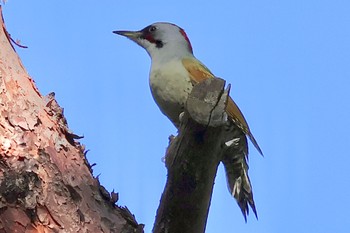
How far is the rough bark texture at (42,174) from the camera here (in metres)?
2.87

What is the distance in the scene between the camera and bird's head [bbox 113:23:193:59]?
15.9ft

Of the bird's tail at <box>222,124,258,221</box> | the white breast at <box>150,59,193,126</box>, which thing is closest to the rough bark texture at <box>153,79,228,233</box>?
the bird's tail at <box>222,124,258,221</box>

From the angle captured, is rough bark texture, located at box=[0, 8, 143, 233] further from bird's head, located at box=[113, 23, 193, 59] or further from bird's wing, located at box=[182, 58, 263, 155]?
bird's head, located at box=[113, 23, 193, 59]

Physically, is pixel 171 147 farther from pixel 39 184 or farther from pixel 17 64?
pixel 17 64

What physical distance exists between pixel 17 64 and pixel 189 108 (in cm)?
118

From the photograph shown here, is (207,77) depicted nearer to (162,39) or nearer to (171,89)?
(171,89)

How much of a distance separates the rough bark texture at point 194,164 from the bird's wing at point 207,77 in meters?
1.20

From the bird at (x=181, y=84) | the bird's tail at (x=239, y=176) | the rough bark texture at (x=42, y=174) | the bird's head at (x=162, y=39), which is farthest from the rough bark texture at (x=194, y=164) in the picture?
the bird's head at (x=162, y=39)

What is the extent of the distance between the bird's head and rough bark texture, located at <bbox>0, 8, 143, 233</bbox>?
157cm

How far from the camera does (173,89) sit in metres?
4.24

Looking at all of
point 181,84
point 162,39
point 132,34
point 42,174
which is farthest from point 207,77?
point 42,174

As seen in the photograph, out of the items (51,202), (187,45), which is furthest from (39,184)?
(187,45)

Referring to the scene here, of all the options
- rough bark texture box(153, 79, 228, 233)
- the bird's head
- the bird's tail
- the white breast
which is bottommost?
rough bark texture box(153, 79, 228, 233)

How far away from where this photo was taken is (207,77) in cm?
425
